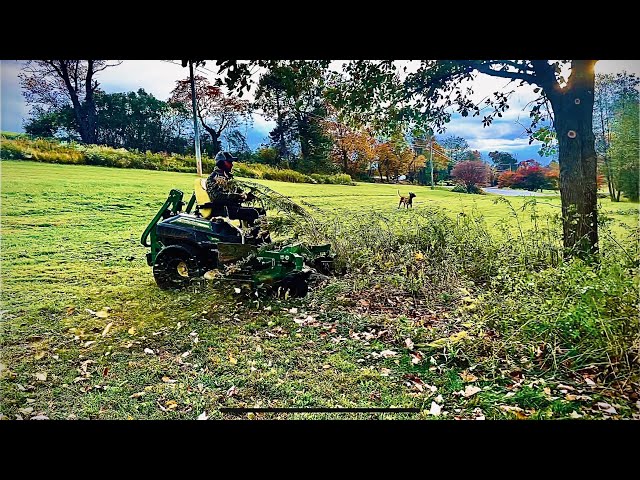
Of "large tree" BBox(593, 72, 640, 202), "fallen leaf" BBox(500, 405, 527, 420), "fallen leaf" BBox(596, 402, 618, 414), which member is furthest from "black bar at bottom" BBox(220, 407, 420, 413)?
"large tree" BBox(593, 72, 640, 202)

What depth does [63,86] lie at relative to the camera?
2365 millimetres

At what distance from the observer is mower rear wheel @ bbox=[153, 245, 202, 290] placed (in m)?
2.41

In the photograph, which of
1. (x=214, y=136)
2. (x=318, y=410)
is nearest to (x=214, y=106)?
(x=214, y=136)

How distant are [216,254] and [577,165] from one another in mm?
2143

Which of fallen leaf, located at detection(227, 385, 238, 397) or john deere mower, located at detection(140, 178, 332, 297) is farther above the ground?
john deere mower, located at detection(140, 178, 332, 297)

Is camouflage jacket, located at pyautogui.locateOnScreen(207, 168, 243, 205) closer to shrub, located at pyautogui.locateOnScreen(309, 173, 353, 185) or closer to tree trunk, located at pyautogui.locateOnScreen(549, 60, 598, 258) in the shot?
shrub, located at pyautogui.locateOnScreen(309, 173, 353, 185)

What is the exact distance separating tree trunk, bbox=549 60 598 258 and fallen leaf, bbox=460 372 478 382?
0.93 metres

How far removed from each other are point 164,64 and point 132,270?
3.88ft

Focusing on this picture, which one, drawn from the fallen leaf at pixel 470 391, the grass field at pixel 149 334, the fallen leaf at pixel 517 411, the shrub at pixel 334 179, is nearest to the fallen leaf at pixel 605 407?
the grass field at pixel 149 334

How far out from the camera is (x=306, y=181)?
2.54 m

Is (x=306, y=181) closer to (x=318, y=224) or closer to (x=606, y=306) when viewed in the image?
(x=318, y=224)

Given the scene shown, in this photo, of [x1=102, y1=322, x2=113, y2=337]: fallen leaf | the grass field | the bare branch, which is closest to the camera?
the grass field

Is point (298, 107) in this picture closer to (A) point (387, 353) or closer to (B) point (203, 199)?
(B) point (203, 199)
